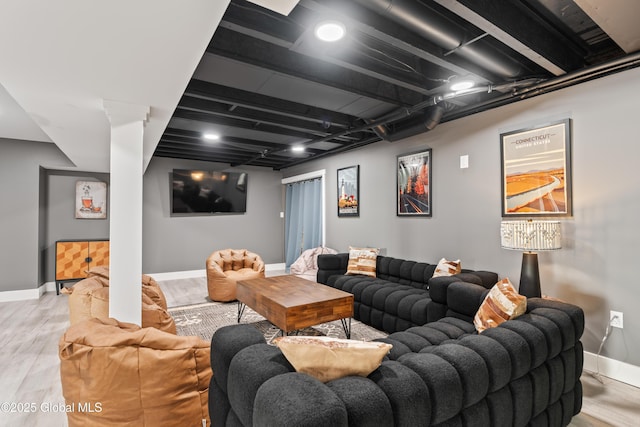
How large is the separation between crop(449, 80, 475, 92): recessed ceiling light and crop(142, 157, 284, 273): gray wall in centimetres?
541

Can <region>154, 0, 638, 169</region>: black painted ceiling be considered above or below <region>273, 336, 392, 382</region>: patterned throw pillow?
above

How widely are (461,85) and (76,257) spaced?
6199 millimetres

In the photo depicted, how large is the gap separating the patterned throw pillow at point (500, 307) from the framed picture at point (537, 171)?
1.27 metres

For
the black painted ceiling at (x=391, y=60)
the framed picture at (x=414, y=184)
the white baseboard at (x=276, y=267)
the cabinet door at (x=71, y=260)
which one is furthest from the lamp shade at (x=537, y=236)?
the cabinet door at (x=71, y=260)

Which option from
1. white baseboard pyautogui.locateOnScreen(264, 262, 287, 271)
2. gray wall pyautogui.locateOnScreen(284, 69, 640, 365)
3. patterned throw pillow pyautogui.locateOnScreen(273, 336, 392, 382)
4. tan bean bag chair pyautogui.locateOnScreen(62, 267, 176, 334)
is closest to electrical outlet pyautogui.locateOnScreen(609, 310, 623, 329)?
gray wall pyautogui.locateOnScreen(284, 69, 640, 365)

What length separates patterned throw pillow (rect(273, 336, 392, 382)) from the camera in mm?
1153

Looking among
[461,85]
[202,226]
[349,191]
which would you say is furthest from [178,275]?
[461,85]

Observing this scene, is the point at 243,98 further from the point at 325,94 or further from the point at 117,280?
the point at 117,280

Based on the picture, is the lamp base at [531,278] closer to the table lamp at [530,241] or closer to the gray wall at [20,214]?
the table lamp at [530,241]

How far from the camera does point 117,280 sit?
249 centimetres

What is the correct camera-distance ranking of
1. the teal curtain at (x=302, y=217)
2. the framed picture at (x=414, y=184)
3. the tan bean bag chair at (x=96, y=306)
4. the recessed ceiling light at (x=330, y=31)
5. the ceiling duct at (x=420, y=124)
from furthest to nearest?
1. the teal curtain at (x=302, y=217)
2. the framed picture at (x=414, y=184)
3. the ceiling duct at (x=420, y=124)
4. the tan bean bag chair at (x=96, y=306)
5. the recessed ceiling light at (x=330, y=31)

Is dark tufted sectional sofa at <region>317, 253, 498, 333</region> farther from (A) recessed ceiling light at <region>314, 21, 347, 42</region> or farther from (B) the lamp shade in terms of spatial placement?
(A) recessed ceiling light at <region>314, 21, 347, 42</region>

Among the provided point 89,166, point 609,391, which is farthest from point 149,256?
point 609,391

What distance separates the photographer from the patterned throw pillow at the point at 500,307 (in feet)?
6.45
